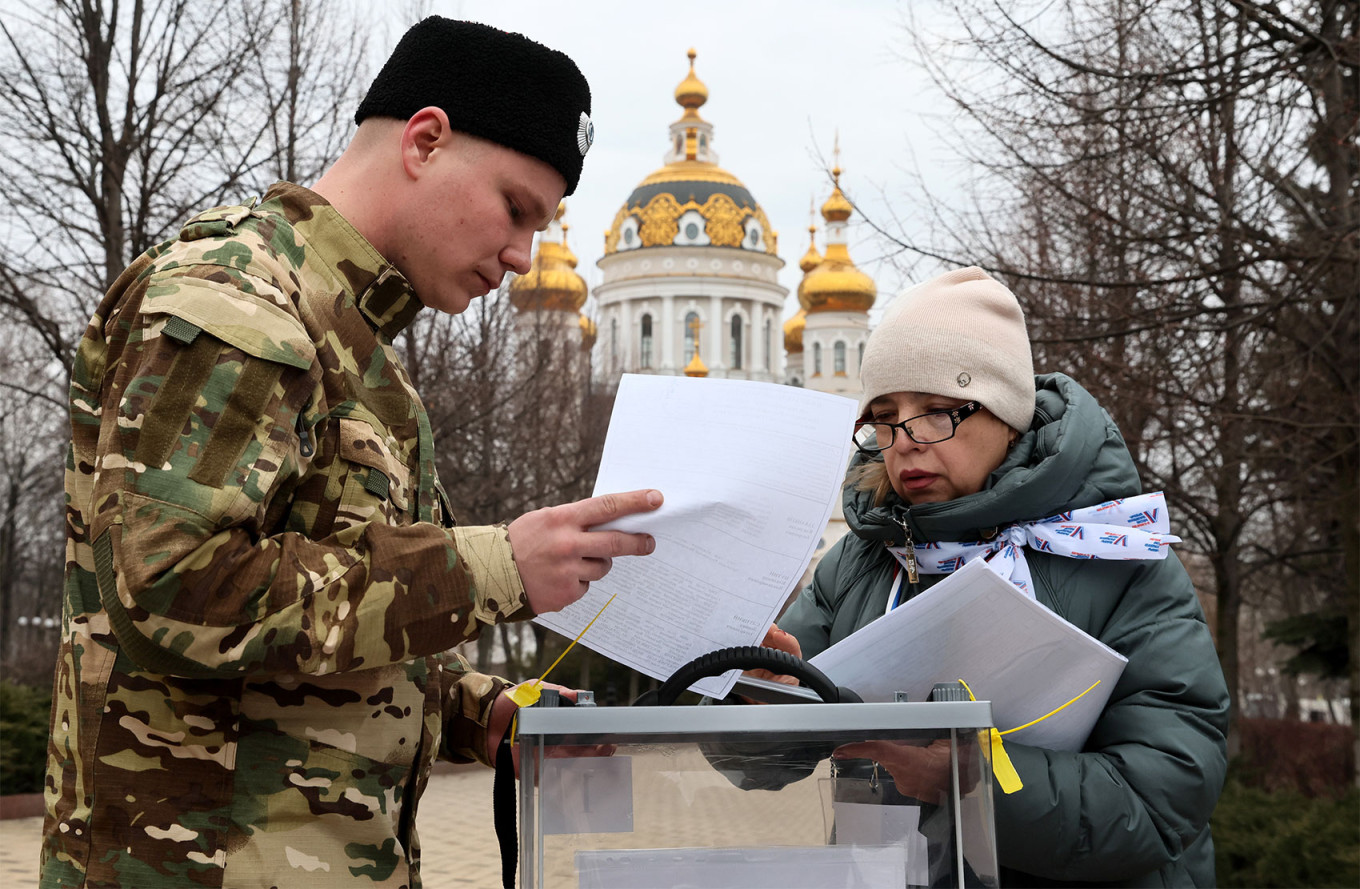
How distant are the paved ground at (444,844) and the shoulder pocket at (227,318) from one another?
17.1 ft

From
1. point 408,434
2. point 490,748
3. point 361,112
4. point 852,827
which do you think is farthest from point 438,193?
point 852,827

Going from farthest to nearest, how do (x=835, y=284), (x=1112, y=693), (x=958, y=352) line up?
(x=835, y=284) → (x=958, y=352) → (x=1112, y=693)

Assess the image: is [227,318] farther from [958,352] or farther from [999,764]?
[958,352]

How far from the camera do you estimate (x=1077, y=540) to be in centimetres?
237

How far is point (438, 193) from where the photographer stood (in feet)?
6.79

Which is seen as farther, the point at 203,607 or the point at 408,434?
the point at 408,434

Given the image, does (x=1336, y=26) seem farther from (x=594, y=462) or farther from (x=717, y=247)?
(x=717, y=247)

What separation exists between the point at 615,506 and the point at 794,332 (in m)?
71.8

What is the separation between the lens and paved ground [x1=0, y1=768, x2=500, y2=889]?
8742 millimetres

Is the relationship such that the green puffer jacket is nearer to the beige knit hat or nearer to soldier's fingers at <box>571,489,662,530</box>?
the beige knit hat

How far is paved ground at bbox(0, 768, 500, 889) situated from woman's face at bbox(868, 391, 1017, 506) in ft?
15.1

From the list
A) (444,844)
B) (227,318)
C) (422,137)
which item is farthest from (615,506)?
(444,844)

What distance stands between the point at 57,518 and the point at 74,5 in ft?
85.6

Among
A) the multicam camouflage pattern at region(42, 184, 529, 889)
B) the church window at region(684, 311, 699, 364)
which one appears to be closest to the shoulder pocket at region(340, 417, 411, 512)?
the multicam camouflage pattern at region(42, 184, 529, 889)
